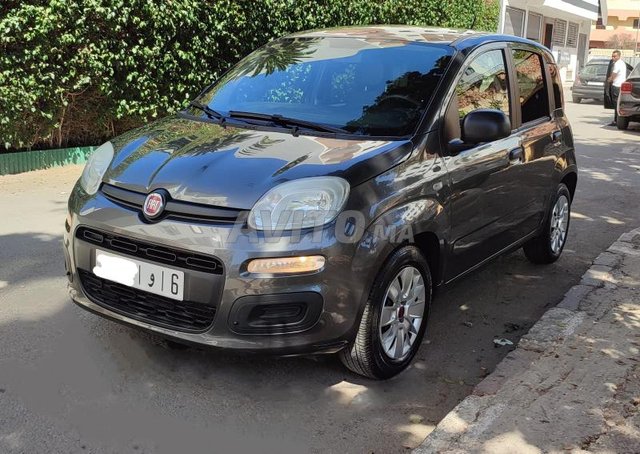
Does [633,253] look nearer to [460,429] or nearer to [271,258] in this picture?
[460,429]

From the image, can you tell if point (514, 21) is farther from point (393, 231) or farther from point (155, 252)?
point (155, 252)

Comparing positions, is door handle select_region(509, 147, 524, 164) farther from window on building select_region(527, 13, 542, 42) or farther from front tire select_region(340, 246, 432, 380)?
window on building select_region(527, 13, 542, 42)

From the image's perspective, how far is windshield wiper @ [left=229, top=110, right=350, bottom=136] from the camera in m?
3.83

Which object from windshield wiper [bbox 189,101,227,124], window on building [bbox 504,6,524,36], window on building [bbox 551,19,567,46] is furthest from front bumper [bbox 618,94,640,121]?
window on building [bbox 551,19,567,46]

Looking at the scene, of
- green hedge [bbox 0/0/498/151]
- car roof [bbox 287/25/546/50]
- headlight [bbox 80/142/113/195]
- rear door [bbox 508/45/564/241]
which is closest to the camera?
headlight [bbox 80/142/113/195]

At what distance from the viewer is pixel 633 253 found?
591 cm

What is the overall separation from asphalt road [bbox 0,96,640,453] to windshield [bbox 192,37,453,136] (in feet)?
3.66

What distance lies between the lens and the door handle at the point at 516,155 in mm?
4547

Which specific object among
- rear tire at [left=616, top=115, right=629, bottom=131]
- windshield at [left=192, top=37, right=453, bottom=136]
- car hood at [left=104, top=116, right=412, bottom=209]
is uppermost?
windshield at [left=192, top=37, right=453, bottom=136]

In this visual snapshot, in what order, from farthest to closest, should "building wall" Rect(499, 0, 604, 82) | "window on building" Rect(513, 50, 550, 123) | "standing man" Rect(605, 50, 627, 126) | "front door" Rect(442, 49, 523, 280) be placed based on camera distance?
"building wall" Rect(499, 0, 604, 82)
"standing man" Rect(605, 50, 627, 126)
"window on building" Rect(513, 50, 550, 123)
"front door" Rect(442, 49, 523, 280)

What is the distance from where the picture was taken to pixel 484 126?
3.84 m

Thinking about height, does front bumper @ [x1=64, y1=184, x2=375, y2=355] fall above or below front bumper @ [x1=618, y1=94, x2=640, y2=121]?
above

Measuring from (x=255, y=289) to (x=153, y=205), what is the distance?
2.05 feet

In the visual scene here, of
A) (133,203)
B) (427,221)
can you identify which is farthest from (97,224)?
(427,221)
